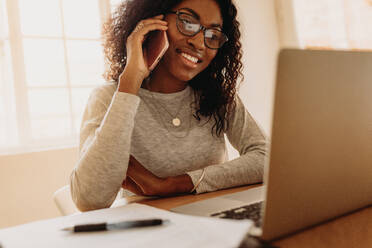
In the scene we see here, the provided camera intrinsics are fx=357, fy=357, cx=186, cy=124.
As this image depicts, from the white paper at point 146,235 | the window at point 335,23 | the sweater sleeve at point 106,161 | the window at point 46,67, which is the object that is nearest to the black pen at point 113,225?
the white paper at point 146,235

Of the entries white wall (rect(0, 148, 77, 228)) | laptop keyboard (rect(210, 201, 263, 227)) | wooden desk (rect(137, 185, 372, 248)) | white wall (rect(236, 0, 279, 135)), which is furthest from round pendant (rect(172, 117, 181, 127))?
white wall (rect(236, 0, 279, 135))

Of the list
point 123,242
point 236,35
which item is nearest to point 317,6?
point 236,35

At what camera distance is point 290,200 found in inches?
21.9

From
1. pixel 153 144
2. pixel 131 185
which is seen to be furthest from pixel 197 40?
pixel 131 185

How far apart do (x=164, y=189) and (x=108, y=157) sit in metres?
0.18

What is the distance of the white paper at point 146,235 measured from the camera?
1.73ft

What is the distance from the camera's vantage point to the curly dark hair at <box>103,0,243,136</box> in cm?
139

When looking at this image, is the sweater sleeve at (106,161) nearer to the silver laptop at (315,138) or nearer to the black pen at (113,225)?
the black pen at (113,225)

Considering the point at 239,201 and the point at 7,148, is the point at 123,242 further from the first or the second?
the point at 7,148

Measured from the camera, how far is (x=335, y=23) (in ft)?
11.1

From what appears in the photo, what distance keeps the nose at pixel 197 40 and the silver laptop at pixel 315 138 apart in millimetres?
795

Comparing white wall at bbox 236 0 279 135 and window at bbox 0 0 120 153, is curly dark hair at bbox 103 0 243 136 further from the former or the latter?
white wall at bbox 236 0 279 135

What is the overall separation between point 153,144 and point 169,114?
0.14 meters

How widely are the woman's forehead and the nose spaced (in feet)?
0.16
